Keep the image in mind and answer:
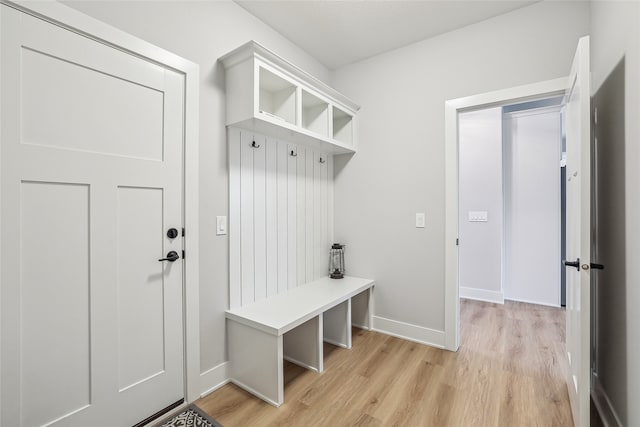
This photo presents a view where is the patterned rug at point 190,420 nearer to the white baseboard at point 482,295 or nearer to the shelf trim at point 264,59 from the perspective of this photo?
the shelf trim at point 264,59

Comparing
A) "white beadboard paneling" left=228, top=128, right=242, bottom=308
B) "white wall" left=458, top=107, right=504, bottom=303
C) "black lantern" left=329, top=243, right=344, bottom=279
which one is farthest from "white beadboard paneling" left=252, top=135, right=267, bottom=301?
"white wall" left=458, top=107, right=504, bottom=303

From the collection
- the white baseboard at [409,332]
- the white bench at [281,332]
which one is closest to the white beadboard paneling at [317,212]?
the white bench at [281,332]

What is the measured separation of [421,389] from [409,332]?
745 mm

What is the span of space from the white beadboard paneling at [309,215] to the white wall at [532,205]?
270cm

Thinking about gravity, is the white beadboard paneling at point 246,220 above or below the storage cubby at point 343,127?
below

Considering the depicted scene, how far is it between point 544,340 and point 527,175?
2027mm

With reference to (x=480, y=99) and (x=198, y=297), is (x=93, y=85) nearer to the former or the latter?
(x=198, y=297)

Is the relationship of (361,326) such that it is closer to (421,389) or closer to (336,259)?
(336,259)

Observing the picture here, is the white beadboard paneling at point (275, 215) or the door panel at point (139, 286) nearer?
the door panel at point (139, 286)

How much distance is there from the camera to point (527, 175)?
3678mm

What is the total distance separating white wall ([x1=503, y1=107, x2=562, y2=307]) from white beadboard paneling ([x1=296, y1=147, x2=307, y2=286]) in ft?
9.17

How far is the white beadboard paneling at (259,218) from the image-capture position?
7.29 feet

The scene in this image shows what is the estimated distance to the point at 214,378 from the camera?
1.94m

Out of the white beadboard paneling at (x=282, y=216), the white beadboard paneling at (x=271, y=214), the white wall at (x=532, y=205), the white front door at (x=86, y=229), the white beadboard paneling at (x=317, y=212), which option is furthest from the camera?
the white wall at (x=532, y=205)
